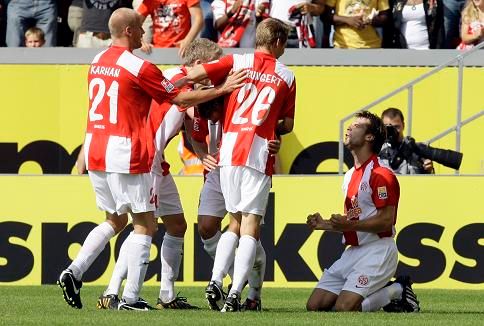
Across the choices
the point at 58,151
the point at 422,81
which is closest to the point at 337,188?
the point at 422,81

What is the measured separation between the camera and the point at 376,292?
11.2 meters

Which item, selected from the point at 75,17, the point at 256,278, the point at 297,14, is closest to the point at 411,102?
the point at 297,14

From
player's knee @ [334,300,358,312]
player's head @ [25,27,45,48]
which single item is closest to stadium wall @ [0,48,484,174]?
player's head @ [25,27,45,48]

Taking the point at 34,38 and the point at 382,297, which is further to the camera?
the point at 34,38

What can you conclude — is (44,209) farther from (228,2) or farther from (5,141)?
(228,2)

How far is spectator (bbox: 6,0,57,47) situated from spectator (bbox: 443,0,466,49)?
16.0 feet

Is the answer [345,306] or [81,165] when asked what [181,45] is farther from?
[345,306]

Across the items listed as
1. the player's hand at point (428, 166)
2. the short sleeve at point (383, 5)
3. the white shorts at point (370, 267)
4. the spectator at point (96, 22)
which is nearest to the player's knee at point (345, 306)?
the white shorts at point (370, 267)

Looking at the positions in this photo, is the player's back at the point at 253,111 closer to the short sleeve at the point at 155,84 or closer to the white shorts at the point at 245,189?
the white shorts at the point at 245,189

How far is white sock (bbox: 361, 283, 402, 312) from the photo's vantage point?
11.1 meters

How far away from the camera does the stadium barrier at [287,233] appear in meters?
14.1

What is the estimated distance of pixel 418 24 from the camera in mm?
16938

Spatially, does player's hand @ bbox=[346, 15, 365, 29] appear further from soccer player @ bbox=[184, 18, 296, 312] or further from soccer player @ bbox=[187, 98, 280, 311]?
soccer player @ bbox=[184, 18, 296, 312]

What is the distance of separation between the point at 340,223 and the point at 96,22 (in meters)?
6.90
